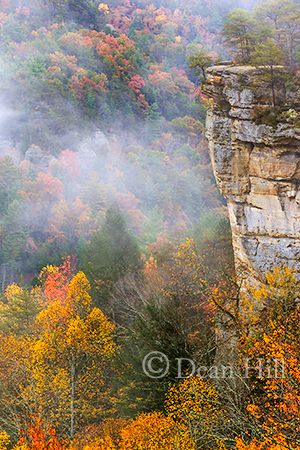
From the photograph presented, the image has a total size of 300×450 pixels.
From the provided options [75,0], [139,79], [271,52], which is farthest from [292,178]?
[75,0]

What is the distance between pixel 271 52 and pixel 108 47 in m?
61.1

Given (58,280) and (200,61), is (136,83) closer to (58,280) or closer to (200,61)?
(58,280)

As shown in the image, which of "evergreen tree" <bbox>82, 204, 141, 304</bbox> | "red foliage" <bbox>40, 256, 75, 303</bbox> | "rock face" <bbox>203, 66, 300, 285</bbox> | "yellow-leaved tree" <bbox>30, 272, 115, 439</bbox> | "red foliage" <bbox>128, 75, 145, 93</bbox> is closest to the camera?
"rock face" <bbox>203, 66, 300, 285</bbox>

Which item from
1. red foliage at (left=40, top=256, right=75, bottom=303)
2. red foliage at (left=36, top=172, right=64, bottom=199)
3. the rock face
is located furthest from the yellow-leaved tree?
red foliage at (left=36, top=172, right=64, bottom=199)

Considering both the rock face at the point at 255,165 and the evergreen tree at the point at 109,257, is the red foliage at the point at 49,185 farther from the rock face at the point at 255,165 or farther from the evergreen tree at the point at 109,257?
the rock face at the point at 255,165

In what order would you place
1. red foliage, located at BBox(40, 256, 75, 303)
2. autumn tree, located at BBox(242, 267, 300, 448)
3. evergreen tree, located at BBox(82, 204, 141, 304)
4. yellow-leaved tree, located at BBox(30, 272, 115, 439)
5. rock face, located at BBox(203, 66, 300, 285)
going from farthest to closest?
1. red foliage, located at BBox(40, 256, 75, 303)
2. evergreen tree, located at BBox(82, 204, 141, 304)
3. yellow-leaved tree, located at BBox(30, 272, 115, 439)
4. rock face, located at BBox(203, 66, 300, 285)
5. autumn tree, located at BBox(242, 267, 300, 448)

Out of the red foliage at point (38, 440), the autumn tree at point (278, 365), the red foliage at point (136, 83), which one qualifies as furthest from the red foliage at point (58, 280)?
the red foliage at point (136, 83)

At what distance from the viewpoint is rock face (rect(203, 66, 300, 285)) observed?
13602 millimetres

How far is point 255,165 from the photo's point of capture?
47.3ft

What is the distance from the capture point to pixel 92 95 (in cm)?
5888

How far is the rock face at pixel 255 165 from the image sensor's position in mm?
13602

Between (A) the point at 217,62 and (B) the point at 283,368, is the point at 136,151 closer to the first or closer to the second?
(A) the point at 217,62

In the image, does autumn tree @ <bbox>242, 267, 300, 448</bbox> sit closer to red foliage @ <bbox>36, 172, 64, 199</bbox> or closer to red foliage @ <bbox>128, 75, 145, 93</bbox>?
red foliage @ <bbox>36, 172, 64, 199</bbox>

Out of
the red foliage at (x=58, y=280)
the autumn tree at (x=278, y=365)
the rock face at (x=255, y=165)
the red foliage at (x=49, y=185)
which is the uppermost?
the rock face at (x=255, y=165)
